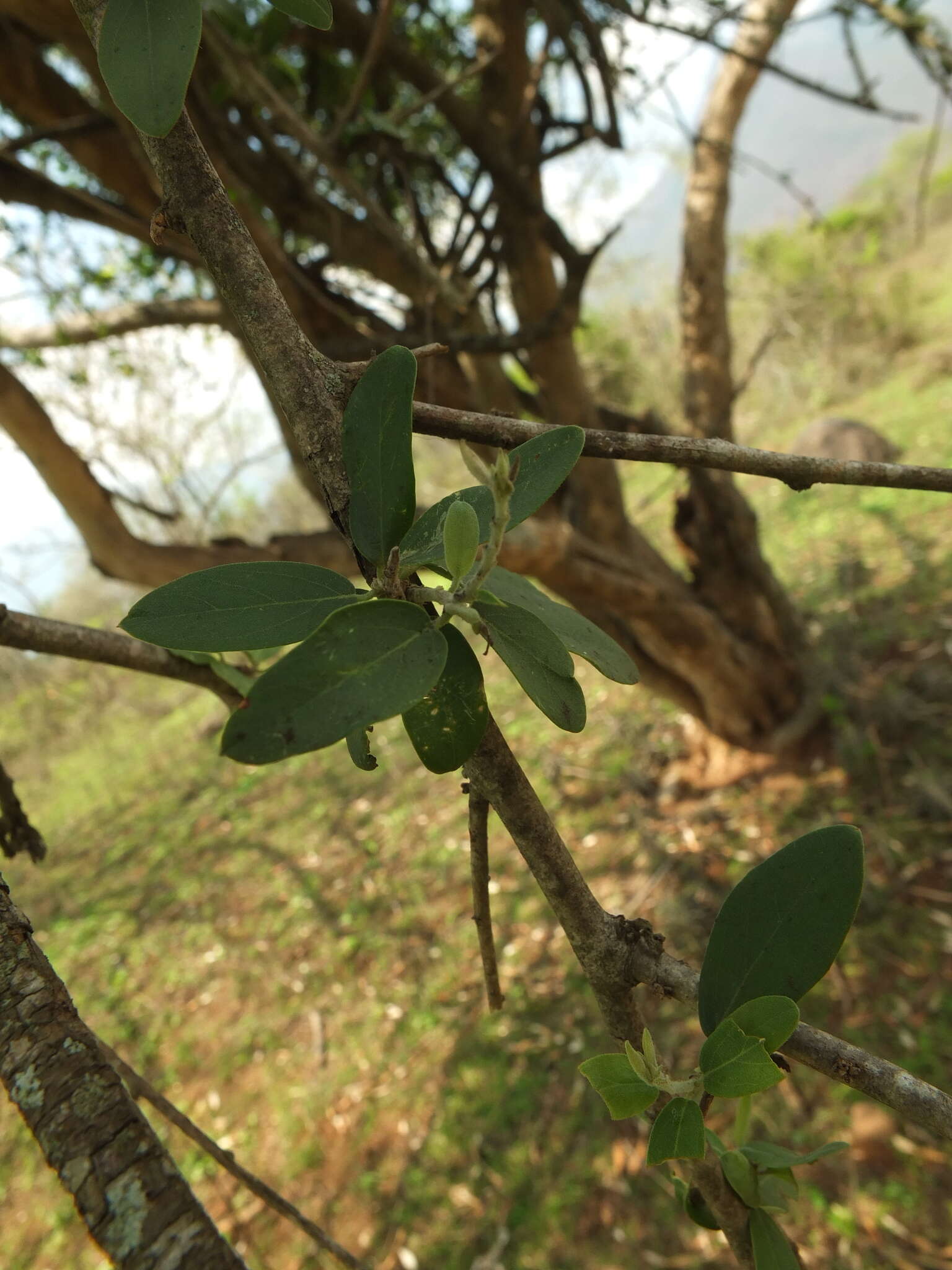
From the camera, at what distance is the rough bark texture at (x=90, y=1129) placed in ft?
0.69

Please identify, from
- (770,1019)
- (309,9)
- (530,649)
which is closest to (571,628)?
(530,649)

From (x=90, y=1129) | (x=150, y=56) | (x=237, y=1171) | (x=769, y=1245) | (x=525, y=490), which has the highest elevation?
(x=150, y=56)

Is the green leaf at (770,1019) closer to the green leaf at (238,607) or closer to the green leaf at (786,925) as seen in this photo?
the green leaf at (786,925)

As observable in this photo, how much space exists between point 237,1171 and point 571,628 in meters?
0.38

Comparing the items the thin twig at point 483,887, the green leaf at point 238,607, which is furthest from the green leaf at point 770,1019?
the green leaf at point 238,607

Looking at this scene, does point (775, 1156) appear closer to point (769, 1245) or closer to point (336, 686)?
point (769, 1245)

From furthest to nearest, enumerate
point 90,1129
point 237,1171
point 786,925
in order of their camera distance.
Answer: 1. point 237,1171
2. point 786,925
3. point 90,1129

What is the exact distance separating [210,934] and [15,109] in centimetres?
277

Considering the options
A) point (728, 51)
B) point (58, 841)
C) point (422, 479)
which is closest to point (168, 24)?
point (728, 51)

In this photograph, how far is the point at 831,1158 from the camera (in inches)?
64.3

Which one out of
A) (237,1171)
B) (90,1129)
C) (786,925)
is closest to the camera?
(90,1129)

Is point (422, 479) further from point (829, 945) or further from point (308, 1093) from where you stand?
point (829, 945)

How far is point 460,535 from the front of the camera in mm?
267

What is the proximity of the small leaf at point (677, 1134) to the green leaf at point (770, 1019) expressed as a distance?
0.04 m
